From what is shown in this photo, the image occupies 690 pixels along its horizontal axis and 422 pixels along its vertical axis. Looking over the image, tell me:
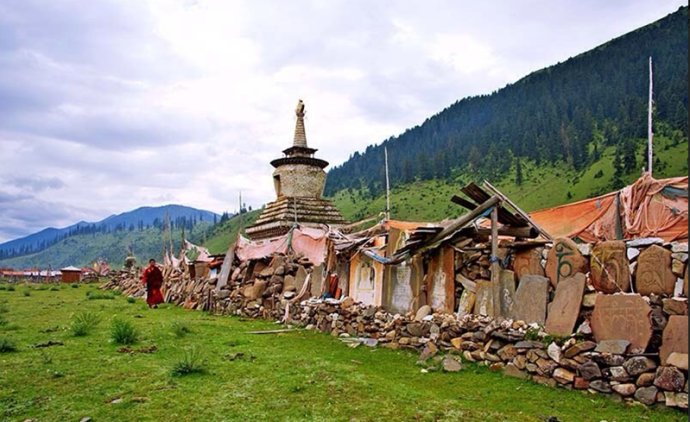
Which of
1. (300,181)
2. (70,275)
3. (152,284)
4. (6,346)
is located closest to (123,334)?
(6,346)

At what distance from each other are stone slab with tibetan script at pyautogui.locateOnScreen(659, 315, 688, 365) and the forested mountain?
62979 mm

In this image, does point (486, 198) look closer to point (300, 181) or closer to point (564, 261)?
point (564, 261)

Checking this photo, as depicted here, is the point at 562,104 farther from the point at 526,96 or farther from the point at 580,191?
the point at 580,191

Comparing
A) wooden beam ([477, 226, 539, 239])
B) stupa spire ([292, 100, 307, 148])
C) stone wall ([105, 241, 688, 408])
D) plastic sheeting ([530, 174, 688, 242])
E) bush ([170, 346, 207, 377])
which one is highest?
stupa spire ([292, 100, 307, 148])

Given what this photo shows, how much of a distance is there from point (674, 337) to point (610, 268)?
137cm

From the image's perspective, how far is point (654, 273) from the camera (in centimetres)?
667

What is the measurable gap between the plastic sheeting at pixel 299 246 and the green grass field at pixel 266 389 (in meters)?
5.15

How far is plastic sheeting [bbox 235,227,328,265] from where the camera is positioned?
1510 centimetres

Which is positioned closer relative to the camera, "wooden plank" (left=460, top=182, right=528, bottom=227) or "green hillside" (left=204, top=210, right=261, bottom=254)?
"wooden plank" (left=460, top=182, right=528, bottom=227)

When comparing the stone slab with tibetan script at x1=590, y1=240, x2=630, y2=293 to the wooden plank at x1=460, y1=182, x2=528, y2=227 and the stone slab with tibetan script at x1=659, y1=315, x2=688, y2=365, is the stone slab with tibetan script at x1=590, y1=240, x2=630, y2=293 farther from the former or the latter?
the wooden plank at x1=460, y1=182, x2=528, y2=227

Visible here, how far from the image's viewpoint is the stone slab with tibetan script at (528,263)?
8.26m

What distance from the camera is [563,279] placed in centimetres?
762

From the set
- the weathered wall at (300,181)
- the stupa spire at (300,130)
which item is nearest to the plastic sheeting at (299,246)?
the weathered wall at (300,181)

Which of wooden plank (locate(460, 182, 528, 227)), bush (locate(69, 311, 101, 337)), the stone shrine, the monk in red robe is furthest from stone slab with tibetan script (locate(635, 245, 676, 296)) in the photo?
the stone shrine
